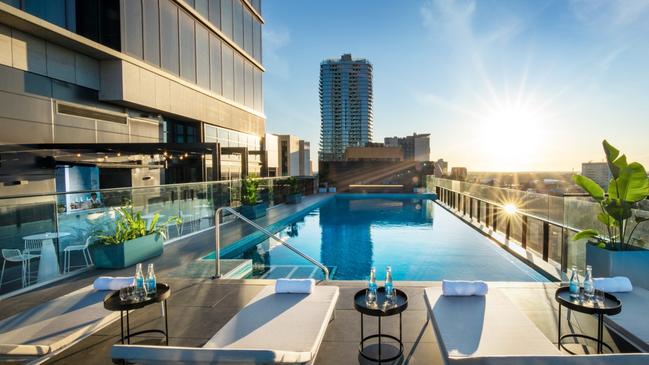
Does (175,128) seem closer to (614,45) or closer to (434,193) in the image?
(434,193)

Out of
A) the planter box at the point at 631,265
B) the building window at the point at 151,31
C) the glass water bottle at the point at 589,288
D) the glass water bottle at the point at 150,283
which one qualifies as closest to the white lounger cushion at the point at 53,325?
the glass water bottle at the point at 150,283

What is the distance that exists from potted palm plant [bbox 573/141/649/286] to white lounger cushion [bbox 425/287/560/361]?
6.60 ft

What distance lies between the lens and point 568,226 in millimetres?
5410

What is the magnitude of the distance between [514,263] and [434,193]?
15902mm

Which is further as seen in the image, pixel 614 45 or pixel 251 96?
pixel 251 96

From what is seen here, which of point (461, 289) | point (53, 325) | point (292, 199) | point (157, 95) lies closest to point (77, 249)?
point (53, 325)

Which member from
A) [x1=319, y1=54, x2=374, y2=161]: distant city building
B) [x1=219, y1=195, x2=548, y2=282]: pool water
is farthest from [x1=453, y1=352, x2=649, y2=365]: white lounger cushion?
[x1=319, y1=54, x2=374, y2=161]: distant city building

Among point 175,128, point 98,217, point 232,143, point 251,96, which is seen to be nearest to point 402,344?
point 98,217

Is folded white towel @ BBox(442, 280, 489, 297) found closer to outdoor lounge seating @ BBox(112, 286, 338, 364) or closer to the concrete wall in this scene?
outdoor lounge seating @ BBox(112, 286, 338, 364)

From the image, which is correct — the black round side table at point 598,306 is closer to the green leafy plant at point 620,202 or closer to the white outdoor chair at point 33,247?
the green leafy plant at point 620,202

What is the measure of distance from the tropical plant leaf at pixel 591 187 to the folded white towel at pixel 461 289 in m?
2.91

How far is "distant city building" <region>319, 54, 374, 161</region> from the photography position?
99250 mm

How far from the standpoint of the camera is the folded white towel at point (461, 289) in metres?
3.22

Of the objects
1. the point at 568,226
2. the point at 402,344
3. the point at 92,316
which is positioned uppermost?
the point at 568,226
